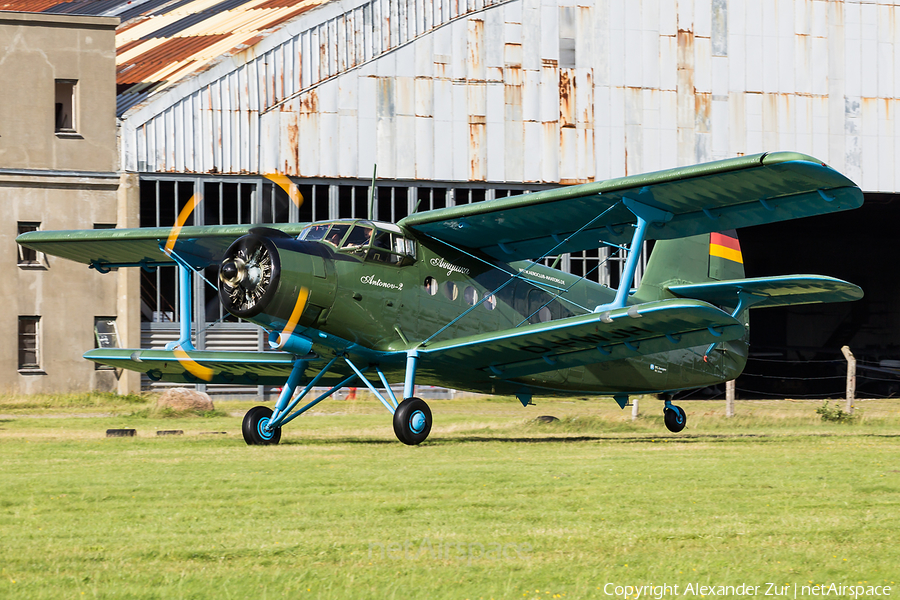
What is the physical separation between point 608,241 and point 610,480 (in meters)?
5.69

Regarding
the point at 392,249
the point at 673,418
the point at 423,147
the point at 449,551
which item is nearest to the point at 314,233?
the point at 392,249

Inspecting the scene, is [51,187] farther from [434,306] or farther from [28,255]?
[434,306]

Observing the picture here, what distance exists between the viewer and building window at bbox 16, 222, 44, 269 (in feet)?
95.1

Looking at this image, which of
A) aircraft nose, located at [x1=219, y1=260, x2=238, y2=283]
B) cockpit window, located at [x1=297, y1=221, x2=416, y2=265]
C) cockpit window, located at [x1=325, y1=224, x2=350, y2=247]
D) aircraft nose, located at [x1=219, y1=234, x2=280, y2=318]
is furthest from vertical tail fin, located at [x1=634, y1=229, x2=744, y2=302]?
aircraft nose, located at [x1=219, y1=260, x2=238, y2=283]

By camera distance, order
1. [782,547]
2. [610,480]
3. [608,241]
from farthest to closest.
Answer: [608,241] → [610,480] → [782,547]

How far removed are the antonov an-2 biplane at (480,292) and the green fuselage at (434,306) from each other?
24 millimetres

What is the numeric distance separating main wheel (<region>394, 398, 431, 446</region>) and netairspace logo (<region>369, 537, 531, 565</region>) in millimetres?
6701

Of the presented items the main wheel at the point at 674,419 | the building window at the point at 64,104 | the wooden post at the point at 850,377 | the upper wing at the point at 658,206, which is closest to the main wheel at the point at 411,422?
the upper wing at the point at 658,206

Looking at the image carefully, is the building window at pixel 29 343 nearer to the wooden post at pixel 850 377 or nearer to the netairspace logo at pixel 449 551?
the wooden post at pixel 850 377

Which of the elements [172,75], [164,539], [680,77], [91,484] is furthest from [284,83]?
[164,539]

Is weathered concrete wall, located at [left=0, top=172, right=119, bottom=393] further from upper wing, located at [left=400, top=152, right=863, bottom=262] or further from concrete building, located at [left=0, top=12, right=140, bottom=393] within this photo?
upper wing, located at [left=400, top=152, right=863, bottom=262]

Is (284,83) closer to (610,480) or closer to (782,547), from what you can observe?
(610,480)

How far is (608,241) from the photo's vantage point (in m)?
15.0

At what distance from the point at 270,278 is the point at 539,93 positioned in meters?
19.8
